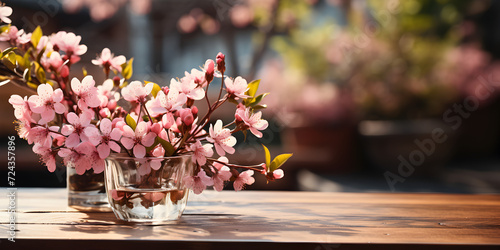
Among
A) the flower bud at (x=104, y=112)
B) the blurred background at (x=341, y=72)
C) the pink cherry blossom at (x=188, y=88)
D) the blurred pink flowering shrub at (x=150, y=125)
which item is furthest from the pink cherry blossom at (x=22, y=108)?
the blurred background at (x=341, y=72)

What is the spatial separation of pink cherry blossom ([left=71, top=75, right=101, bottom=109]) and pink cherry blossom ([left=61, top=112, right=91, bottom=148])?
0.09ft

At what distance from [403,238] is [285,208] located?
0.28 m

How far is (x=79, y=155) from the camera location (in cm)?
70

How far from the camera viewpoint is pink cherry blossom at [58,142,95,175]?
2.27 ft

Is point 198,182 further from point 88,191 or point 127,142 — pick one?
point 88,191

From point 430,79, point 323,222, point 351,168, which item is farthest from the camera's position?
point 430,79

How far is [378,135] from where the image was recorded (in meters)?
3.17

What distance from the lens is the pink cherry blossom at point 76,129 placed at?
68cm

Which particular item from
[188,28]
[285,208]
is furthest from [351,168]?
[285,208]

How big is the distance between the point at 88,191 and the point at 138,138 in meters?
0.24

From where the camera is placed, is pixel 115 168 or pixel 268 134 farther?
pixel 268 134

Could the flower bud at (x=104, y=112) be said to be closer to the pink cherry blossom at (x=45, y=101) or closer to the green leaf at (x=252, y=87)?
the pink cherry blossom at (x=45, y=101)

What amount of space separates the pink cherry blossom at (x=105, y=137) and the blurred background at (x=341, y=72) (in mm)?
2044

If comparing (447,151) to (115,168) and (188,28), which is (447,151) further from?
(115,168)
